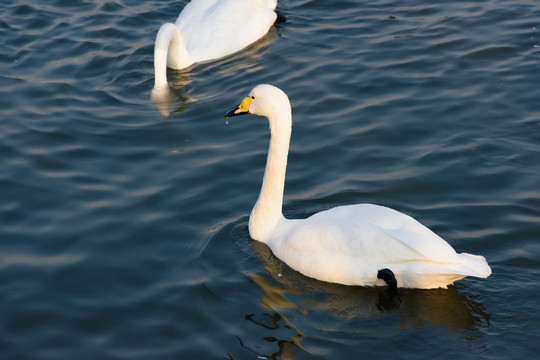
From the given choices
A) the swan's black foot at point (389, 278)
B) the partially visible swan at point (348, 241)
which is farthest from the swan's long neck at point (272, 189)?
the swan's black foot at point (389, 278)

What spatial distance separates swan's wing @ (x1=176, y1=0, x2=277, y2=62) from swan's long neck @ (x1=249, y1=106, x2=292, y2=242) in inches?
190

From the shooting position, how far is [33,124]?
9.75m

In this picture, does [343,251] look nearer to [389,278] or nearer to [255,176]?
[389,278]

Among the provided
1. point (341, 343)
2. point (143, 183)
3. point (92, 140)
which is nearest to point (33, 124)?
point (92, 140)

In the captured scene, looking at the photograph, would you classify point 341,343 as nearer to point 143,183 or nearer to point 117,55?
point 143,183

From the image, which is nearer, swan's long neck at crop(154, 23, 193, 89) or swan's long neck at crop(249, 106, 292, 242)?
swan's long neck at crop(249, 106, 292, 242)

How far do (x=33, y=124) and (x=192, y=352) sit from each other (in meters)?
4.97

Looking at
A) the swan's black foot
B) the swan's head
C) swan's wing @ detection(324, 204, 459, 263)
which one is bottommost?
the swan's black foot

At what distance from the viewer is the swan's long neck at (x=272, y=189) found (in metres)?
7.07

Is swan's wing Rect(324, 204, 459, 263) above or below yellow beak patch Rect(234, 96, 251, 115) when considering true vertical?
below

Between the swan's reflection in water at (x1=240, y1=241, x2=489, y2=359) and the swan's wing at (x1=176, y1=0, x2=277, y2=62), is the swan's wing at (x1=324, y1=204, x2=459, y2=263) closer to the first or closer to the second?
the swan's reflection in water at (x1=240, y1=241, x2=489, y2=359)

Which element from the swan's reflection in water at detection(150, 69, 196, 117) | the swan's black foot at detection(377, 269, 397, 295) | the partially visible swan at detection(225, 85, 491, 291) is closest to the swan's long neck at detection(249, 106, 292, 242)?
the partially visible swan at detection(225, 85, 491, 291)

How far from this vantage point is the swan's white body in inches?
439

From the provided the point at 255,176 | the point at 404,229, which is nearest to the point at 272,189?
the point at 255,176
